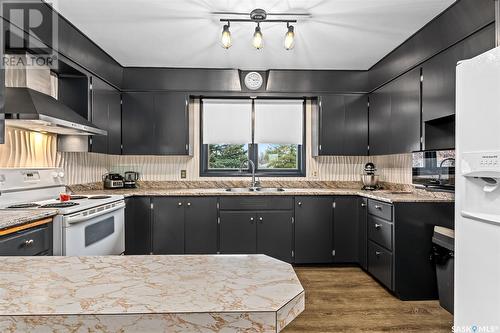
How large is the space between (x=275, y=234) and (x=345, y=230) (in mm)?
836

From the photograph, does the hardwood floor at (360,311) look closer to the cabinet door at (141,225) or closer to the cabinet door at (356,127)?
the cabinet door at (356,127)

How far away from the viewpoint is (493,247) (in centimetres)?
152

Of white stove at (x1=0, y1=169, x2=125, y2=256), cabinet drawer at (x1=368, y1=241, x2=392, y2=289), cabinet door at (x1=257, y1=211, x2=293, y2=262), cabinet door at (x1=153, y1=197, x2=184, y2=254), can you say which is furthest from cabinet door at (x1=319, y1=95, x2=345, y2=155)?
white stove at (x1=0, y1=169, x2=125, y2=256)

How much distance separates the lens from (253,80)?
13.2ft

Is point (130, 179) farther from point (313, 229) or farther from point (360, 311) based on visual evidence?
point (360, 311)

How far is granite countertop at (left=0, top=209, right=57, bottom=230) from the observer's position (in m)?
1.77

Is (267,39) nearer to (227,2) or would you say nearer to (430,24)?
(227,2)

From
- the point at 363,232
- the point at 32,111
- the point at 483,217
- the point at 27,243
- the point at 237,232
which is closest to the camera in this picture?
the point at 483,217

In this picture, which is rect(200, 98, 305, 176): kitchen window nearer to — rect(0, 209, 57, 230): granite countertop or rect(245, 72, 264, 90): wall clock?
rect(245, 72, 264, 90): wall clock

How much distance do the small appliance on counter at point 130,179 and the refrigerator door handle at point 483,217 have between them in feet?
11.6

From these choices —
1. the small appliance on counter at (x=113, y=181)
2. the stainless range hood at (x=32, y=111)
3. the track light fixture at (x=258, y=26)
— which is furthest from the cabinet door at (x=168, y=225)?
the track light fixture at (x=258, y=26)

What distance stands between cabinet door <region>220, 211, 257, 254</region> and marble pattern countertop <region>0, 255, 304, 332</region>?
8.57 feet

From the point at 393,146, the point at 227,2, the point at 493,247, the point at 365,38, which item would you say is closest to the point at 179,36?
the point at 227,2

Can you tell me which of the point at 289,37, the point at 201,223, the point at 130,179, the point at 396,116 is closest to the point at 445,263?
the point at 396,116
